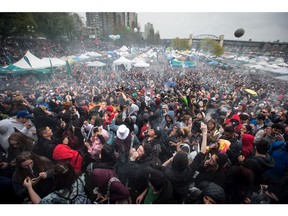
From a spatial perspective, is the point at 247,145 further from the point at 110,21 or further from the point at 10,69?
the point at 110,21

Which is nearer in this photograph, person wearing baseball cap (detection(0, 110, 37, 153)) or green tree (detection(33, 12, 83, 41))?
person wearing baseball cap (detection(0, 110, 37, 153))

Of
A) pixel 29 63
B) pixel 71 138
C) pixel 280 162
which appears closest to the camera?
pixel 280 162

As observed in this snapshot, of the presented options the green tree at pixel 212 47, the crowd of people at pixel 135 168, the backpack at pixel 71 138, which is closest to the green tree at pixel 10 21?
the backpack at pixel 71 138

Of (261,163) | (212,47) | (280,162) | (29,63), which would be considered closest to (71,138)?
(261,163)

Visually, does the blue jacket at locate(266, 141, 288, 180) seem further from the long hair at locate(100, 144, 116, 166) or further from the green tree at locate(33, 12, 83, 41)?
the green tree at locate(33, 12, 83, 41)

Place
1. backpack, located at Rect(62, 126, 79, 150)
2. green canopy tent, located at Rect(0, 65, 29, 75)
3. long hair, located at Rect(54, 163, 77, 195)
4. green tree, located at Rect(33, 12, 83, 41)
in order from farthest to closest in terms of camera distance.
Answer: green tree, located at Rect(33, 12, 83, 41) → green canopy tent, located at Rect(0, 65, 29, 75) → backpack, located at Rect(62, 126, 79, 150) → long hair, located at Rect(54, 163, 77, 195)

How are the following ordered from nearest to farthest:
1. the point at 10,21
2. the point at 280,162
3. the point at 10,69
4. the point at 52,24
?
the point at 280,162 < the point at 10,21 < the point at 10,69 < the point at 52,24

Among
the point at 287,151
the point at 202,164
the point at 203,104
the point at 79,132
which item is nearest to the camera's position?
the point at 202,164

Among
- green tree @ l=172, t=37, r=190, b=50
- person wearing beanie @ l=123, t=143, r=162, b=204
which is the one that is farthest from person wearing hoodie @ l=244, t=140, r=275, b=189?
green tree @ l=172, t=37, r=190, b=50

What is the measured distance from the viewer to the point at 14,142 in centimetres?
237
